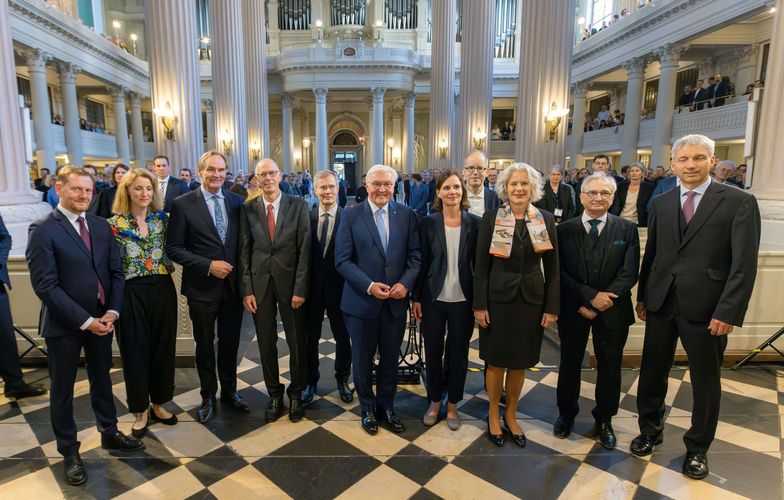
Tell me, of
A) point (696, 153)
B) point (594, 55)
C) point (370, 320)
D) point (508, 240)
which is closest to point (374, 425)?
point (370, 320)

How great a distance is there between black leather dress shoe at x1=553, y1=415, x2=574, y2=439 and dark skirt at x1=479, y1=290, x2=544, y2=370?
57cm

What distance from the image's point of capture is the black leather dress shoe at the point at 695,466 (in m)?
2.60

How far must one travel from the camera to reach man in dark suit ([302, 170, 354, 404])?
3.28 m

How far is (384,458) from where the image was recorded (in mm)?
2791

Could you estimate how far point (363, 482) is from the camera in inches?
101

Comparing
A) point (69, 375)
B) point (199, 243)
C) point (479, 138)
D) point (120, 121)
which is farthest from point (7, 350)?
point (120, 121)

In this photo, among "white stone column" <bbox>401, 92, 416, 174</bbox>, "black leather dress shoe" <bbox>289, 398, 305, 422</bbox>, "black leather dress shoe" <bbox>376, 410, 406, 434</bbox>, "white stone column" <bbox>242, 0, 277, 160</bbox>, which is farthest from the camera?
"white stone column" <bbox>401, 92, 416, 174</bbox>

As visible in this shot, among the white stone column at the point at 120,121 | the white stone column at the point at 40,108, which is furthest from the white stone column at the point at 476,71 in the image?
the white stone column at the point at 120,121

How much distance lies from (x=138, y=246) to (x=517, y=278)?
2389mm

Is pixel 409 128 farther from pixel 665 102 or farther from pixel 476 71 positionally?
pixel 665 102

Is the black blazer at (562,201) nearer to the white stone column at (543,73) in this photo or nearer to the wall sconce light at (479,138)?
the white stone column at (543,73)

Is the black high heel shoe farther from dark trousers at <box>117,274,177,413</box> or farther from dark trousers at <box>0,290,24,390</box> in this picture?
dark trousers at <box>0,290,24,390</box>

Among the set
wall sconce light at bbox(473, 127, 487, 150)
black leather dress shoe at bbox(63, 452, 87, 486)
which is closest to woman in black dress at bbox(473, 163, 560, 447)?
black leather dress shoe at bbox(63, 452, 87, 486)

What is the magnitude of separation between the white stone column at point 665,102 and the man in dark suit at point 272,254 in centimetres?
1556
